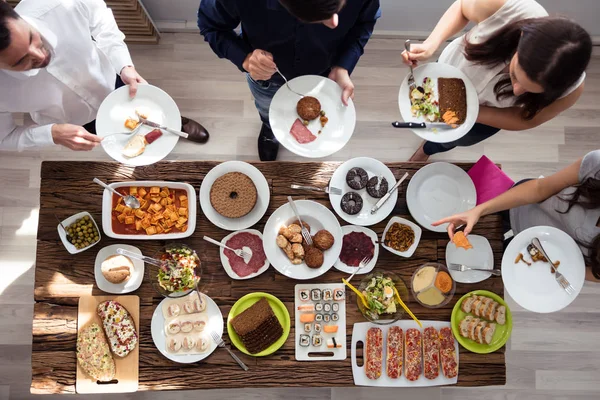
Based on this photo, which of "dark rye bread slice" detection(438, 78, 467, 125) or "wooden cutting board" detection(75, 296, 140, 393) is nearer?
"wooden cutting board" detection(75, 296, 140, 393)

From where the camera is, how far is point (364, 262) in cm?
208

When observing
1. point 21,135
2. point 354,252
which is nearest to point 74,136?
point 21,135

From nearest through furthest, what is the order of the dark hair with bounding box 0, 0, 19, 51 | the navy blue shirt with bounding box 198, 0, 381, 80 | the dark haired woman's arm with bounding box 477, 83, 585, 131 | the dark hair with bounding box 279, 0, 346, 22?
the dark hair with bounding box 279, 0, 346, 22, the dark hair with bounding box 0, 0, 19, 51, the navy blue shirt with bounding box 198, 0, 381, 80, the dark haired woman's arm with bounding box 477, 83, 585, 131

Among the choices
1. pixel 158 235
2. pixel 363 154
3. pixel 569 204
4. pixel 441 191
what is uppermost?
pixel 569 204

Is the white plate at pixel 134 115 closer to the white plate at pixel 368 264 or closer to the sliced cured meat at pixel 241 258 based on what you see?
the sliced cured meat at pixel 241 258

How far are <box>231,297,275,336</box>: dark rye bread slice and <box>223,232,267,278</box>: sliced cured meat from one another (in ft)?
0.49

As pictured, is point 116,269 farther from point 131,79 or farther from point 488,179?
point 488,179

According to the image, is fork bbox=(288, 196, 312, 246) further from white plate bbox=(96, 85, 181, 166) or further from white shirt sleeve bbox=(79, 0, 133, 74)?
white shirt sleeve bbox=(79, 0, 133, 74)

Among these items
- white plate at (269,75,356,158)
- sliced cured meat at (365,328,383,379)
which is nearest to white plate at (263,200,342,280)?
white plate at (269,75,356,158)

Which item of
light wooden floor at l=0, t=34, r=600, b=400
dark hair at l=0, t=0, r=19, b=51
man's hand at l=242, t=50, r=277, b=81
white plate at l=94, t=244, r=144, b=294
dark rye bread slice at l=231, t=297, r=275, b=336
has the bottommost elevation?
light wooden floor at l=0, t=34, r=600, b=400

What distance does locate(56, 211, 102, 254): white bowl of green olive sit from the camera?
2035 mm

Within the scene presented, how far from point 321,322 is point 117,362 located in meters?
0.90

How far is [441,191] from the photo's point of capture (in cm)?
220

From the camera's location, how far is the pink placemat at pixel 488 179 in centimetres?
217
